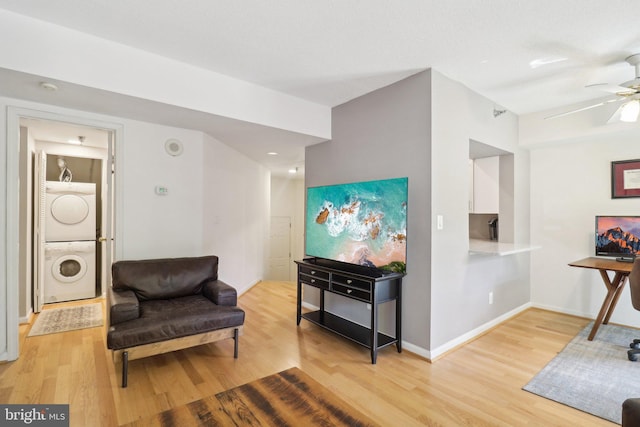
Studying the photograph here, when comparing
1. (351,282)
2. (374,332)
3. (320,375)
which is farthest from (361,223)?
(320,375)

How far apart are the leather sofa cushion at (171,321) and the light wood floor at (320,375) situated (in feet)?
1.06

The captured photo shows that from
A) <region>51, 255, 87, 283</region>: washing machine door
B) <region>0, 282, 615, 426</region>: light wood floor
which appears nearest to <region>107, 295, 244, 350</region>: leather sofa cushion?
<region>0, 282, 615, 426</region>: light wood floor

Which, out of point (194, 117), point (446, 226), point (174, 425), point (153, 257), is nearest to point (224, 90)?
point (194, 117)

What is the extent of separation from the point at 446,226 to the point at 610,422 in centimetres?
164

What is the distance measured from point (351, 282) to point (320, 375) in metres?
0.82

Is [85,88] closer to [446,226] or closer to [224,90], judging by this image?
[224,90]

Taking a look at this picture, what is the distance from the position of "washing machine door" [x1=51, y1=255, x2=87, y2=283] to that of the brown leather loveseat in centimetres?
220

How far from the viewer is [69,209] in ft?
15.0

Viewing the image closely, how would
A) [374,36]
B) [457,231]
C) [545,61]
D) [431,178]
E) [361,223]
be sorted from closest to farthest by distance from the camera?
[374,36], [545,61], [431,178], [457,231], [361,223]

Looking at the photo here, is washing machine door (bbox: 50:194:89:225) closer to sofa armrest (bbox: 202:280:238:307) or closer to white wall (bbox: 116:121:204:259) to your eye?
white wall (bbox: 116:121:204:259)

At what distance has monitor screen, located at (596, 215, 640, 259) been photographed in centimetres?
345

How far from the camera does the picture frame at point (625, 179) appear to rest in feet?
11.6

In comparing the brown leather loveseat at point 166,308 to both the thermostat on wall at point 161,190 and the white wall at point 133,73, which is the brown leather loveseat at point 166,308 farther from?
the white wall at point 133,73

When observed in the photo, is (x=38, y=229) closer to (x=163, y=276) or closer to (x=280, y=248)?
(x=163, y=276)
